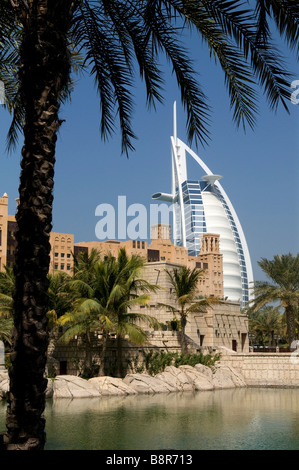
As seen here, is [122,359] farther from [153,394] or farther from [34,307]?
[34,307]

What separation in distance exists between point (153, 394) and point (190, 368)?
13.8 feet

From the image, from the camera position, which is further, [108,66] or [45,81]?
[108,66]

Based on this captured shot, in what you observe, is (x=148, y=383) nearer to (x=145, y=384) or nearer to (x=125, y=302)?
(x=145, y=384)

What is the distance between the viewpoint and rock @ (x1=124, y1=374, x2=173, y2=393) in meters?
26.7

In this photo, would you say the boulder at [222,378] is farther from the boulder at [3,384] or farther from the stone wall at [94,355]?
the boulder at [3,384]

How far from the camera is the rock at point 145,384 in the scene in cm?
2672

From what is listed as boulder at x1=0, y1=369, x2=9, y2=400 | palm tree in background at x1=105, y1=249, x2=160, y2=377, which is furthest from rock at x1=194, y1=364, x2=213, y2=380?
boulder at x1=0, y1=369, x2=9, y2=400

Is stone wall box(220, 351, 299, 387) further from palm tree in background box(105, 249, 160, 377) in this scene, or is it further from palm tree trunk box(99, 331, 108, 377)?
palm tree trunk box(99, 331, 108, 377)

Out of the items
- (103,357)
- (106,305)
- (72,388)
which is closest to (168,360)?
(103,357)

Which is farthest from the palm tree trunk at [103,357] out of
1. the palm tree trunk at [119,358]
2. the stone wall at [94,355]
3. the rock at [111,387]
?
the rock at [111,387]

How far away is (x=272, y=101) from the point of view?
299 inches

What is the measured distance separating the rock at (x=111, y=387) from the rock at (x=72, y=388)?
1.32 ft

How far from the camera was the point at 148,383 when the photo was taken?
27156mm
